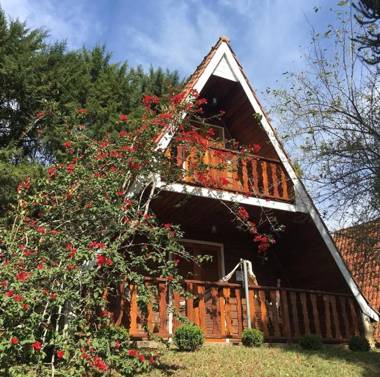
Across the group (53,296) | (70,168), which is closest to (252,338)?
(53,296)

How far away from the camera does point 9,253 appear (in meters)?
6.73

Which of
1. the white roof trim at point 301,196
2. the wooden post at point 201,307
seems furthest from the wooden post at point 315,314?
the wooden post at point 201,307

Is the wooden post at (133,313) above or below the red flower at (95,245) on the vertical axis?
below

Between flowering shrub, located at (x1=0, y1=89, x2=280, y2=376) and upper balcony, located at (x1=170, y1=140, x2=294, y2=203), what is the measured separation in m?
0.49

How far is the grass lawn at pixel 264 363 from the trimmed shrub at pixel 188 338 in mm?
123

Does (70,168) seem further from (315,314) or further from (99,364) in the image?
(315,314)

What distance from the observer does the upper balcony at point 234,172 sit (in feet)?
29.2

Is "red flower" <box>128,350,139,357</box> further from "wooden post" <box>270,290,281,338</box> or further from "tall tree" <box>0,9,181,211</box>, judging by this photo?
"tall tree" <box>0,9,181,211</box>

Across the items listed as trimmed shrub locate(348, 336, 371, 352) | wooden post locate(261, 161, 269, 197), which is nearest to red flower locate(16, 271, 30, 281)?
wooden post locate(261, 161, 269, 197)

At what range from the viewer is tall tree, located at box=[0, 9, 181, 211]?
13164 millimetres

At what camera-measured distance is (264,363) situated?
24.1 ft

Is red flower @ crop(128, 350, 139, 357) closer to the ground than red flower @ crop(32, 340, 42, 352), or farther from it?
closer to the ground

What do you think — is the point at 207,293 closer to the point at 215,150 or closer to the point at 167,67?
the point at 215,150

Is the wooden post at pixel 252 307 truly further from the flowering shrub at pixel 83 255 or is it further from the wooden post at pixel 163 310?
the flowering shrub at pixel 83 255
